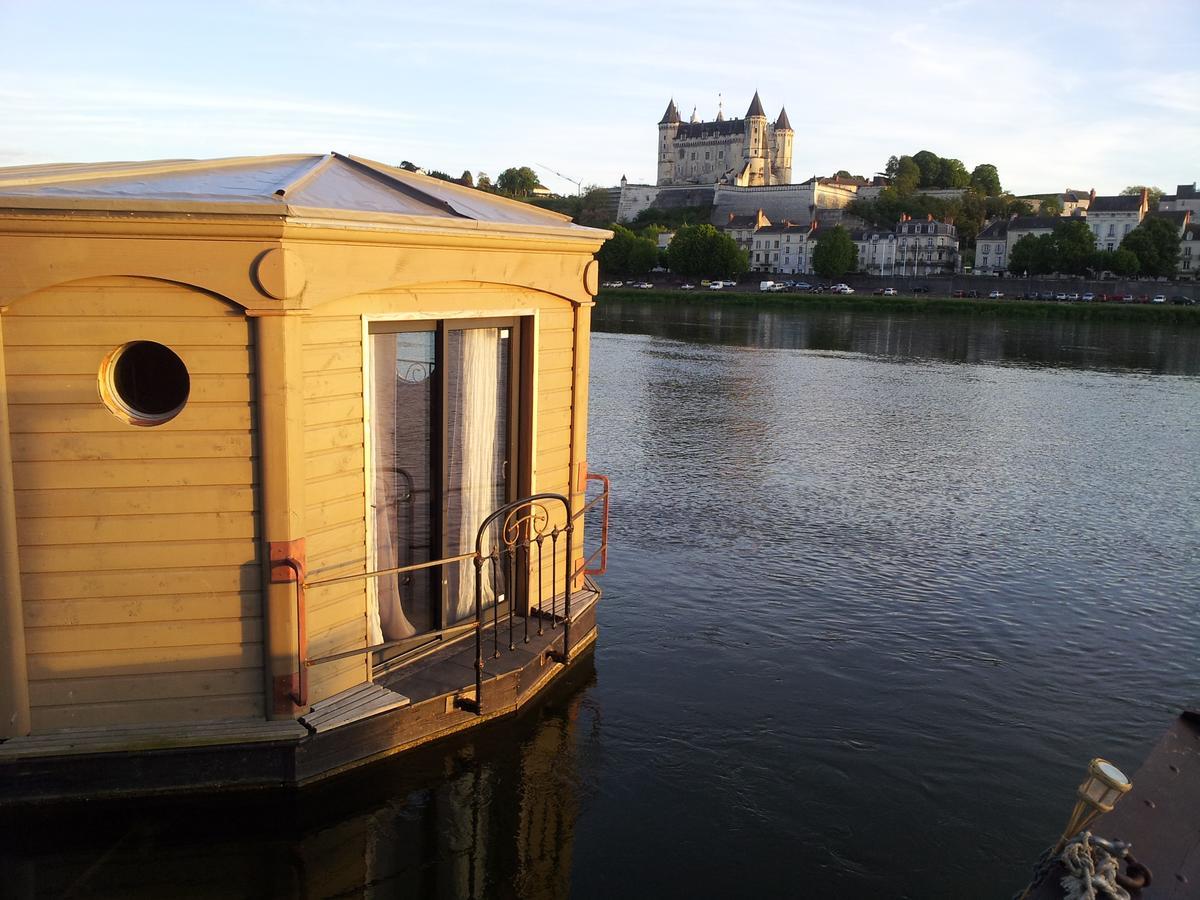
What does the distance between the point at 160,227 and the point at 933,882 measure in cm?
649

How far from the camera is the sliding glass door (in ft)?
25.7

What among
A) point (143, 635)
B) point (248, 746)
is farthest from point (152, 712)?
point (248, 746)

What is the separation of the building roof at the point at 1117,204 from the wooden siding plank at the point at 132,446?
142 metres

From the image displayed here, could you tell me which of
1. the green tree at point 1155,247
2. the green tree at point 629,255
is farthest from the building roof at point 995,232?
the green tree at point 629,255

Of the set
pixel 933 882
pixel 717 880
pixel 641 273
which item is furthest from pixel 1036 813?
pixel 641 273

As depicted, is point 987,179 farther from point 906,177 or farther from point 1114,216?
point 1114,216

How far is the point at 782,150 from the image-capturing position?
191 metres

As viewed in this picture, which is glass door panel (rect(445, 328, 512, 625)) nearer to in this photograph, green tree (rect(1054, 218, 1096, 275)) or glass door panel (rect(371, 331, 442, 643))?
glass door panel (rect(371, 331, 442, 643))

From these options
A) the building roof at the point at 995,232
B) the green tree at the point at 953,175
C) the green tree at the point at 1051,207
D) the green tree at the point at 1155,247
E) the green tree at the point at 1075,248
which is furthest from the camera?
the green tree at the point at 953,175

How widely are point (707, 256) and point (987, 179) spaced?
75.7 metres

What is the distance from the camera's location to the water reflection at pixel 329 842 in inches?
250

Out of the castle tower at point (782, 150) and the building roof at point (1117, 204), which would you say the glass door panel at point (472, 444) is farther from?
the castle tower at point (782, 150)

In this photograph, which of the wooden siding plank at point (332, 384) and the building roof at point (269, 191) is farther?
the wooden siding plank at point (332, 384)

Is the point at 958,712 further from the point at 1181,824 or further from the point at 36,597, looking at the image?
the point at 36,597
